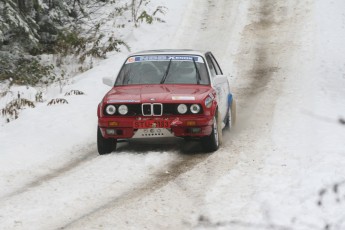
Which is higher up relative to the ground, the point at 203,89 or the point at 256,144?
→ the point at 203,89

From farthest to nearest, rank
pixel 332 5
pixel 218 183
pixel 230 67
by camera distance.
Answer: pixel 332 5 → pixel 230 67 → pixel 218 183

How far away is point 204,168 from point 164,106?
1.22 m

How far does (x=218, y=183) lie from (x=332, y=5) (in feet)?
52.2

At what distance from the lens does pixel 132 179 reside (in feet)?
24.0

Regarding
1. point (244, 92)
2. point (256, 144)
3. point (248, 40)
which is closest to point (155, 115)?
point (256, 144)

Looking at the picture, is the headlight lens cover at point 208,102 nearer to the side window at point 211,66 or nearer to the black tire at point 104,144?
the side window at point 211,66

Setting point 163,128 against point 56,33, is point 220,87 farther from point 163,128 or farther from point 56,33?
point 56,33

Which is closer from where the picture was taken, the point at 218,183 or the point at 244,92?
the point at 218,183

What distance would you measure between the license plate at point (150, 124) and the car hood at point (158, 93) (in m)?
0.32

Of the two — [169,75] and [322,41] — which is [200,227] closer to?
[169,75]

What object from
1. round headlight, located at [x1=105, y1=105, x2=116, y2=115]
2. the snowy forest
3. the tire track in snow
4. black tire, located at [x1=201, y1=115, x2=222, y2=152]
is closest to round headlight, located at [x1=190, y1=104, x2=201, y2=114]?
black tire, located at [x1=201, y1=115, x2=222, y2=152]

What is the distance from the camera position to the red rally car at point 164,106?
27.3 ft

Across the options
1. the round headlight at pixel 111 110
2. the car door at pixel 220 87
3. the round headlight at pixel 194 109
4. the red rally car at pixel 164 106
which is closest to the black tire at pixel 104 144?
the red rally car at pixel 164 106

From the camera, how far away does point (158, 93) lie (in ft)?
28.3
